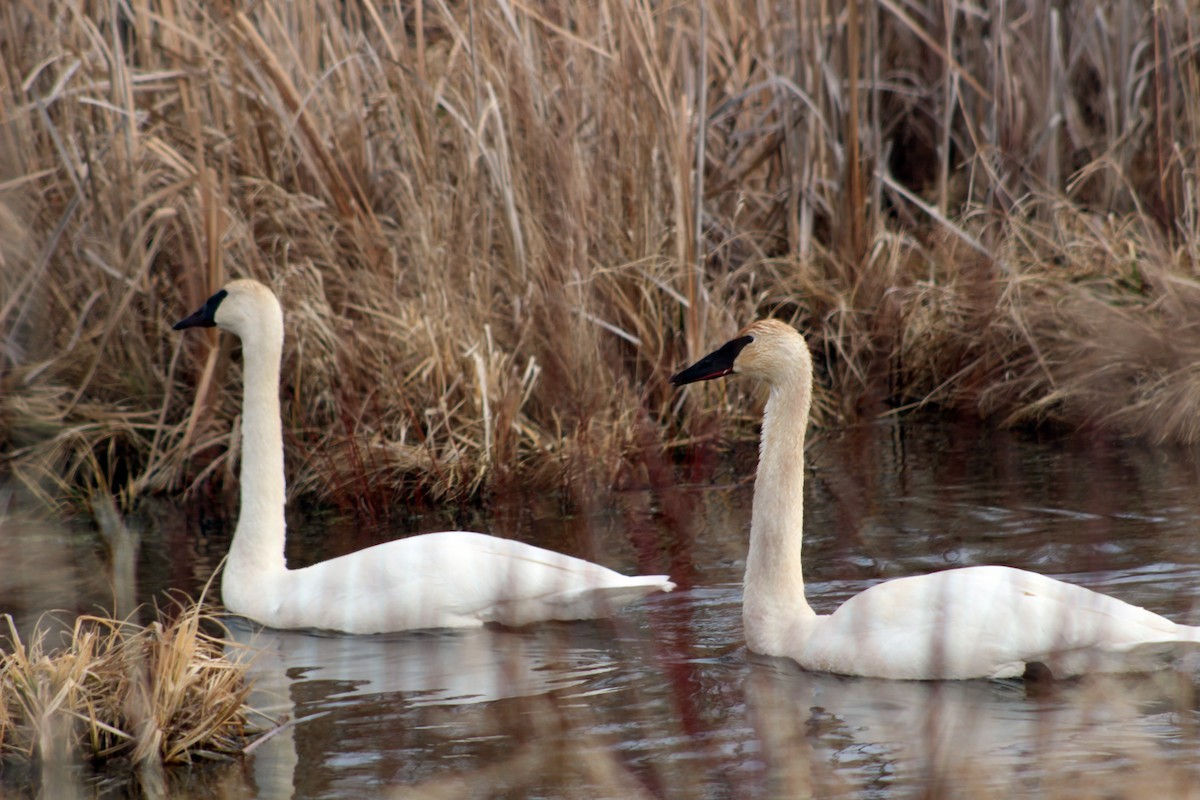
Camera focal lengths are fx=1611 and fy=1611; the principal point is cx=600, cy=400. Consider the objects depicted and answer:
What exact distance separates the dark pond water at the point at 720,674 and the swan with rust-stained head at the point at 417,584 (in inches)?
3.6

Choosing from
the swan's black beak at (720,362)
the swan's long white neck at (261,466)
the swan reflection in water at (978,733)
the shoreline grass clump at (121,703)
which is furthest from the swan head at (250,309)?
the swan reflection in water at (978,733)

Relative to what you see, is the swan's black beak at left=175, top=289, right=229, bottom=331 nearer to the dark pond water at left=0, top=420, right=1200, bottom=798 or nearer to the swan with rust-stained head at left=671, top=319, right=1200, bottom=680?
the dark pond water at left=0, top=420, right=1200, bottom=798

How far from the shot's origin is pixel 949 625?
490 centimetres

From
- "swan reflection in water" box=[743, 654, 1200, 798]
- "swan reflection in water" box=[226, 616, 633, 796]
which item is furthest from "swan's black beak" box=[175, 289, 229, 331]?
"swan reflection in water" box=[743, 654, 1200, 798]

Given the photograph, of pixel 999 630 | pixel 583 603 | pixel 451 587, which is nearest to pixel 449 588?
pixel 451 587

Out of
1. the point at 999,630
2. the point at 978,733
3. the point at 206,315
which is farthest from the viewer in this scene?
the point at 206,315

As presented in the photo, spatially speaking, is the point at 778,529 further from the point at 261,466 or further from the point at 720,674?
the point at 261,466

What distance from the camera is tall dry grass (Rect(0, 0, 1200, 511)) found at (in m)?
7.90

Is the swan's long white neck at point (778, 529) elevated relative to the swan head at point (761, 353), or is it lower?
lower

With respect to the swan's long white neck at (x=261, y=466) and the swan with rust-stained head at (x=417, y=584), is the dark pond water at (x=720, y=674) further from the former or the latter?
the swan's long white neck at (x=261, y=466)

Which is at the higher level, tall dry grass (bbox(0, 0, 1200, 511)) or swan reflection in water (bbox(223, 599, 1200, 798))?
tall dry grass (bbox(0, 0, 1200, 511))

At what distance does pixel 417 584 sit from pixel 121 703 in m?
1.45

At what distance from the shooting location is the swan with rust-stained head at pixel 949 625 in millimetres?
A: 4832

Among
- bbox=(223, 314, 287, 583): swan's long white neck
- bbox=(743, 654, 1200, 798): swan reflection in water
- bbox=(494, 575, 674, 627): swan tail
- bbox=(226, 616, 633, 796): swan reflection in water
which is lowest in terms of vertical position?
bbox=(743, 654, 1200, 798): swan reflection in water
